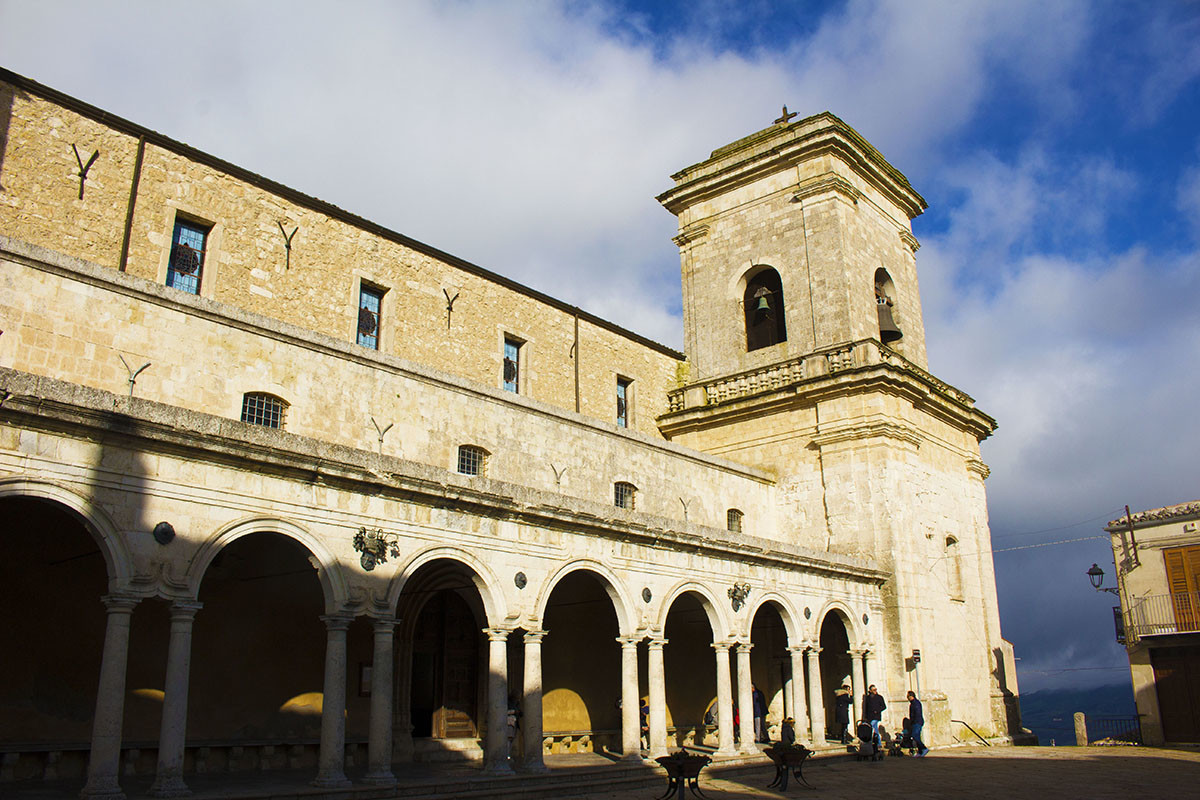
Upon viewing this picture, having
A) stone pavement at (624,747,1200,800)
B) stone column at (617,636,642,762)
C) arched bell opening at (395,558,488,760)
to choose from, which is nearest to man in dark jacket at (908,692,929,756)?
stone pavement at (624,747,1200,800)

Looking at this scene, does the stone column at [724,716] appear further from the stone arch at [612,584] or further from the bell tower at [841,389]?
the bell tower at [841,389]

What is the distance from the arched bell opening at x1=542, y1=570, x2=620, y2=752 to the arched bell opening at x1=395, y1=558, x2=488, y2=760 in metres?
1.51

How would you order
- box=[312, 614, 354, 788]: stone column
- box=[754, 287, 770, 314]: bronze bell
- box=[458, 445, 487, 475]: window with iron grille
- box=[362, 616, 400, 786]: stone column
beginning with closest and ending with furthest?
box=[312, 614, 354, 788]: stone column → box=[362, 616, 400, 786]: stone column → box=[458, 445, 487, 475]: window with iron grille → box=[754, 287, 770, 314]: bronze bell

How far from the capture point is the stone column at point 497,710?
41.9 feet

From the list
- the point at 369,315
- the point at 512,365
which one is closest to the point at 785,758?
the point at 512,365

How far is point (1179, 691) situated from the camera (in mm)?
26281

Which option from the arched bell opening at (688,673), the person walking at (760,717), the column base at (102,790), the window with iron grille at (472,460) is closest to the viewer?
the column base at (102,790)

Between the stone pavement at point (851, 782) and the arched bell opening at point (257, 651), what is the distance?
1089 millimetres

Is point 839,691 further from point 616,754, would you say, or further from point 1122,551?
point 1122,551

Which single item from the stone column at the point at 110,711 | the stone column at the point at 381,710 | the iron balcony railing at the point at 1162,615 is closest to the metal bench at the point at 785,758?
the stone column at the point at 381,710

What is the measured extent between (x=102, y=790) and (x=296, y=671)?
5726 mm

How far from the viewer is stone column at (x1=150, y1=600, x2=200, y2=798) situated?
954 cm

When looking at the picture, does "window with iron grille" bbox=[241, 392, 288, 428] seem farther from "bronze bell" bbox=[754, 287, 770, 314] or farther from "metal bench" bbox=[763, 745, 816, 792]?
"bronze bell" bbox=[754, 287, 770, 314]

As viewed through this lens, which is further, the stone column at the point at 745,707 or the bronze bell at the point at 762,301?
the bronze bell at the point at 762,301
